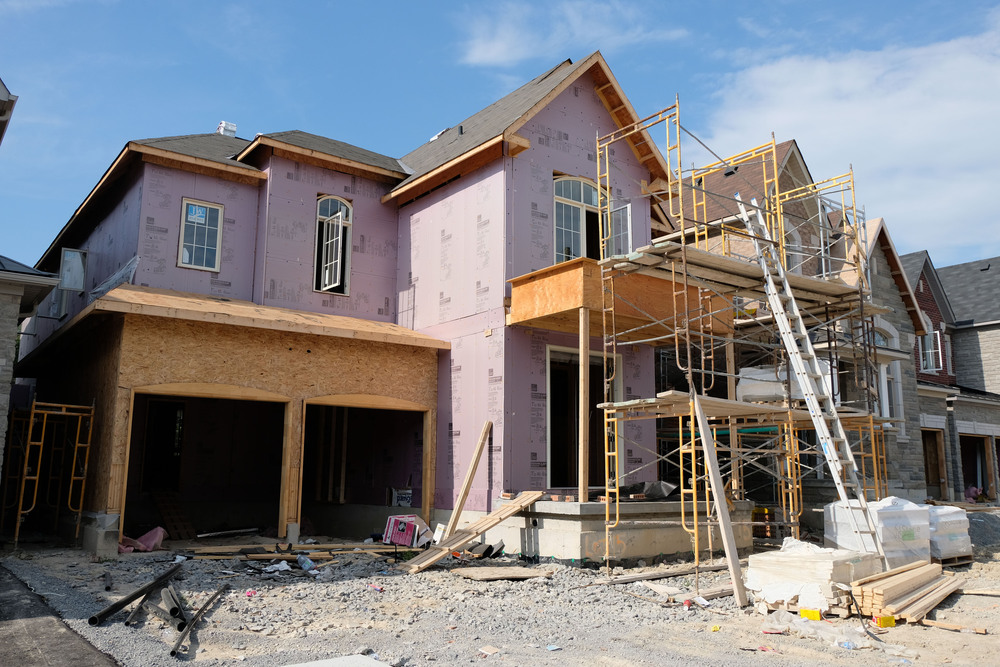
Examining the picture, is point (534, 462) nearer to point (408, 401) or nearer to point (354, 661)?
point (408, 401)

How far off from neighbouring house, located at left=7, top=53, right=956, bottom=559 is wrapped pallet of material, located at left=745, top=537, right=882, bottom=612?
234cm

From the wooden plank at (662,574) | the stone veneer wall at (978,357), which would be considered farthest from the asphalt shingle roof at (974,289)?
the wooden plank at (662,574)

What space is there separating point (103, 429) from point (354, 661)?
7631 millimetres

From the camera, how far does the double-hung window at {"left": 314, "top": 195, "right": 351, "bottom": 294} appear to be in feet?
51.1

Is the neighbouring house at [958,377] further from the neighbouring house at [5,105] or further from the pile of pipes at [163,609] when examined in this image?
the neighbouring house at [5,105]

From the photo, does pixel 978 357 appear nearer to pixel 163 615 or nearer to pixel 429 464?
pixel 429 464

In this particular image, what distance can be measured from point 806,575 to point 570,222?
829 centimetres

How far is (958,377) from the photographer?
93.7 feet

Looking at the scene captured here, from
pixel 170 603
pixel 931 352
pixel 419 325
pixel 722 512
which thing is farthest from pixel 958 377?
pixel 170 603

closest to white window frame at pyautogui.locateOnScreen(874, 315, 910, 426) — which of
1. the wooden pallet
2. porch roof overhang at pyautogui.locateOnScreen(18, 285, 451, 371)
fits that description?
the wooden pallet

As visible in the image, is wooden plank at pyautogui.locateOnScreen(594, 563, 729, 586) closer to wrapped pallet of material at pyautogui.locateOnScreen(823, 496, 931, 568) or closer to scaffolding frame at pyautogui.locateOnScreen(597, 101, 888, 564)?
scaffolding frame at pyautogui.locateOnScreen(597, 101, 888, 564)

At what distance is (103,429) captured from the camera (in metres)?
11.8

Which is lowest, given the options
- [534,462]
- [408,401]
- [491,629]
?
[491,629]

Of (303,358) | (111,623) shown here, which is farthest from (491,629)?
(303,358)
